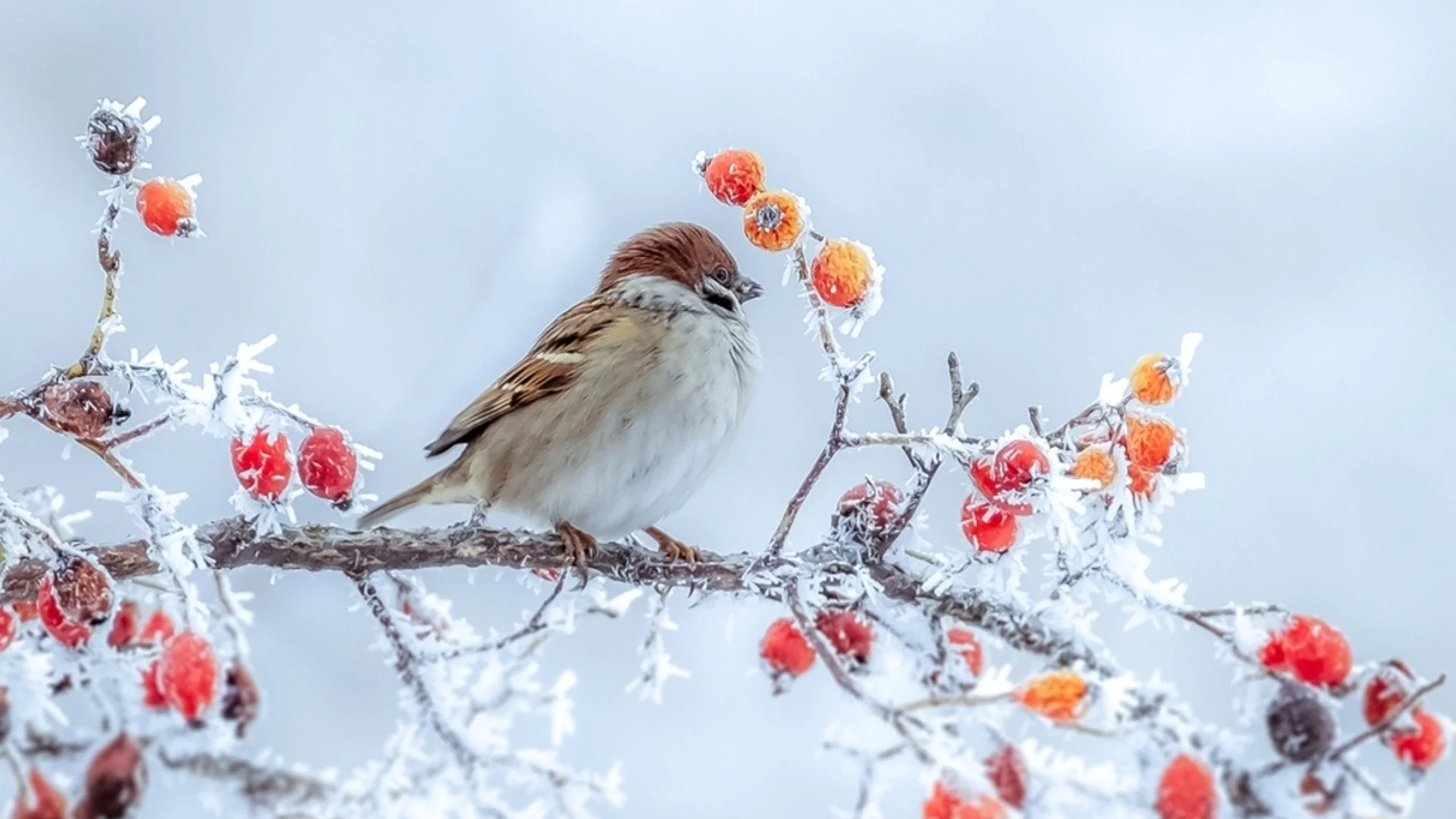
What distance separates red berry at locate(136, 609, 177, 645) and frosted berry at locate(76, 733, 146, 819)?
5.2 inches

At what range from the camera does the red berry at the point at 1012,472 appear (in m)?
0.48

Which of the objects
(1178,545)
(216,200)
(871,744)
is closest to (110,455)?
(871,744)

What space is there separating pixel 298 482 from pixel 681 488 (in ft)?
0.96

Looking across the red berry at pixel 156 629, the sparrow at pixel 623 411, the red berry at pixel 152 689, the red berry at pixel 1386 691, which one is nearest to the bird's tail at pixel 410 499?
the sparrow at pixel 623 411

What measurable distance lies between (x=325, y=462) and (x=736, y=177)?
21 centimetres

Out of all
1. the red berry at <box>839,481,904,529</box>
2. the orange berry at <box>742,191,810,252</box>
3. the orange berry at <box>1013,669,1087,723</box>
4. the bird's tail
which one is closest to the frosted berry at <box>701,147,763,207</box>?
the orange berry at <box>742,191,810,252</box>

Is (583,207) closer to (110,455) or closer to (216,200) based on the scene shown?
(216,200)

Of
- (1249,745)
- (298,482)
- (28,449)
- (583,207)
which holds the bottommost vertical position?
(28,449)

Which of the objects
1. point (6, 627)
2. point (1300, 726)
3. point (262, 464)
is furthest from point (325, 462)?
point (1300, 726)

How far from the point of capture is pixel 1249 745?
44 cm

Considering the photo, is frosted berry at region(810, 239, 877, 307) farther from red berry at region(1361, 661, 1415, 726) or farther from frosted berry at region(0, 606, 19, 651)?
frosted berry at region(0, 606, 19, 651)

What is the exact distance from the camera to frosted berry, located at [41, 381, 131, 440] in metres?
0.48

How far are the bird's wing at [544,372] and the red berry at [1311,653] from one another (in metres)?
0.44

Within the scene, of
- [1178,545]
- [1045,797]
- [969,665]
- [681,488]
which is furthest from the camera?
[1178,545]
